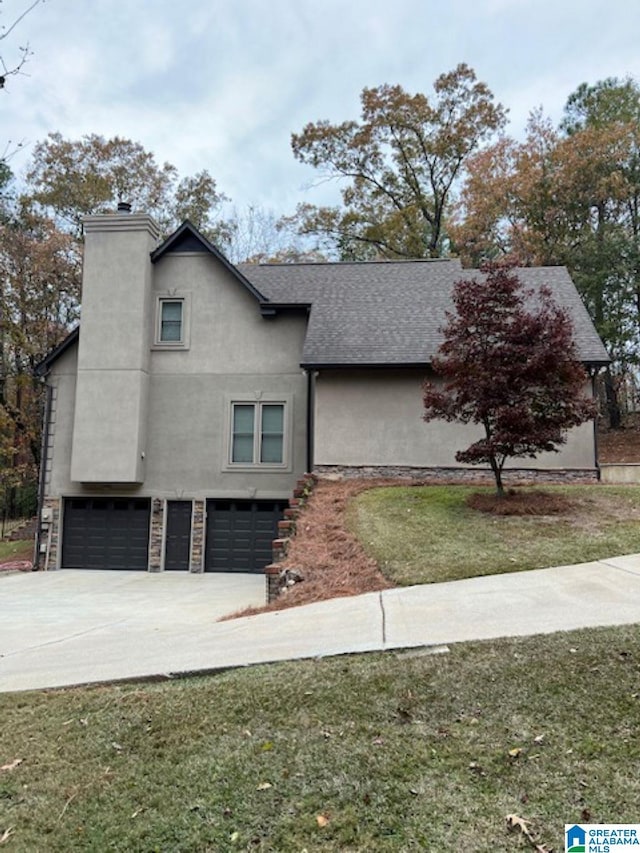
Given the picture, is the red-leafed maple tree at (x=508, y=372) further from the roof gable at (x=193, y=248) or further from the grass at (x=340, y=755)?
the roof gable at (x=193, y=248)

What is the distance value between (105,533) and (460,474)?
30.6 ft

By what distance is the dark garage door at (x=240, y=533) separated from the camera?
1475 centimetres

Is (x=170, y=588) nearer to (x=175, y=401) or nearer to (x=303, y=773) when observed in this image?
(x=175, y=401)

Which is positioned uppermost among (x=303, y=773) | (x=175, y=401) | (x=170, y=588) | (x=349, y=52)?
(x=349, y=52)

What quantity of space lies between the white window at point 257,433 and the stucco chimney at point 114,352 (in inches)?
95.4

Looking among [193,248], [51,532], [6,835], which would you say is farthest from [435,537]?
[193,248]

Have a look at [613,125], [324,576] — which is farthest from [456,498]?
[613,125]

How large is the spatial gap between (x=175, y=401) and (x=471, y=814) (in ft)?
44.9

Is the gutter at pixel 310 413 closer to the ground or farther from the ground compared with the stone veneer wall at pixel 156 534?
farther from the ground

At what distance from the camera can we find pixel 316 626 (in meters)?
5.74

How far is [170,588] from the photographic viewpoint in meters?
11.9

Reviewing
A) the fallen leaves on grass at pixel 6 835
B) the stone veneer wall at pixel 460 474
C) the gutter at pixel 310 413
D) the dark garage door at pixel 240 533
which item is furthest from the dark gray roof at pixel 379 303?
the fallen leaves on grass at pixel 6 835

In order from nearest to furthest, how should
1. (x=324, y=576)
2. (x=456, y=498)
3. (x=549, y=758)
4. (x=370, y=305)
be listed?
(x=549, y=758) < (x=324, y=576) < (x=456, y=498) < (x=370, y=305)

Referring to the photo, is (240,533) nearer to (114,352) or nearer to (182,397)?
(182,397)
